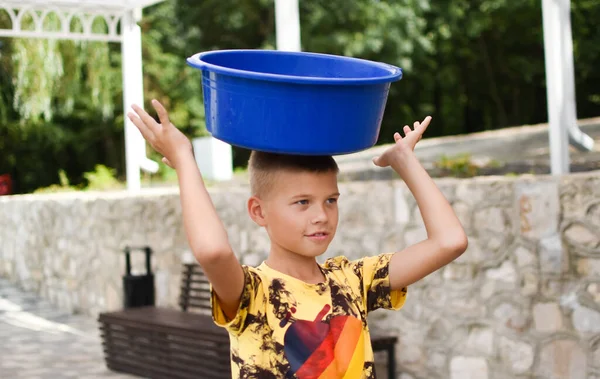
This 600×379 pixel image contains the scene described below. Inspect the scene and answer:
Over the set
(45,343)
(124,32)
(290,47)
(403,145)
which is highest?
(124,32)

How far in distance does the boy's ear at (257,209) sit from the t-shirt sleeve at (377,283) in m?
0.29

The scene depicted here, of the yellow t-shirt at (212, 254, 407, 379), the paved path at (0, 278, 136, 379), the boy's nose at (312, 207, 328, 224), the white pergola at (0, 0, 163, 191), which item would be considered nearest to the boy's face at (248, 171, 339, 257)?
the boy's nose at (312, 207, 328, 224)

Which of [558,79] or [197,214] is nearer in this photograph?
[197,214]

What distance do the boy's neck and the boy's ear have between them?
8cm

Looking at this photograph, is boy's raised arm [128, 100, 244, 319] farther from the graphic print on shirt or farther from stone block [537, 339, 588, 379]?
stone block [537, 339, 588, 379]

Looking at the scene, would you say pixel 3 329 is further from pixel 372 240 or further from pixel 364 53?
pixel 364 53

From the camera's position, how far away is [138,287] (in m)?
6.99

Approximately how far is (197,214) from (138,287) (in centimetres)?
539

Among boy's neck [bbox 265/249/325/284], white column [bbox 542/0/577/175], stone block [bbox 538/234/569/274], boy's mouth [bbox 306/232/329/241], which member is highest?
white column [bbox 542/0/577/175]

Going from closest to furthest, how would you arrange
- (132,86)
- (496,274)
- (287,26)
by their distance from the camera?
(496,274)
(287,26)
(132,86)

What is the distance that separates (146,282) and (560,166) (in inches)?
135

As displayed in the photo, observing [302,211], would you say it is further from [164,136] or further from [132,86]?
[132,86]

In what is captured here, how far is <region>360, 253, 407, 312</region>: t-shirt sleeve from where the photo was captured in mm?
2117

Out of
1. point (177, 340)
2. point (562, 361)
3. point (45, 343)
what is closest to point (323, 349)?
point (562, 361)
